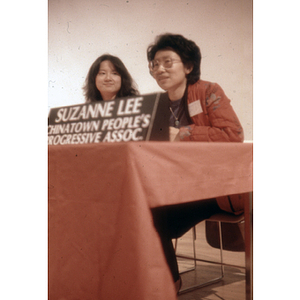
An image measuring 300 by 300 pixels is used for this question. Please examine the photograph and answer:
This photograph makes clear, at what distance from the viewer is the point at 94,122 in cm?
104

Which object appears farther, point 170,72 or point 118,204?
point 170,72

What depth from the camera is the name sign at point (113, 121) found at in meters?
0.90

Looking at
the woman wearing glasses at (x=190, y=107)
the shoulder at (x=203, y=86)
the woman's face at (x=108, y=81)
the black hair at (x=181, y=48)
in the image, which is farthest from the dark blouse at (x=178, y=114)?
the woman's face at (x=108, y=81)

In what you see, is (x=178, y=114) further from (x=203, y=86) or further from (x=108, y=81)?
(x=108, y=81)

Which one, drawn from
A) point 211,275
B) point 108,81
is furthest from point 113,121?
point 211,275

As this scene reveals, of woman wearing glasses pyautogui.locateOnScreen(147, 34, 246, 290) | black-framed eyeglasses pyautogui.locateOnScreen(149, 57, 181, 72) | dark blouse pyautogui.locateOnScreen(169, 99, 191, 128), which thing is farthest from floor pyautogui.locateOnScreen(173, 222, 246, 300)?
black-framed eyeglasses pyautogui.locateOnScreen(149, 57, 181, 72)

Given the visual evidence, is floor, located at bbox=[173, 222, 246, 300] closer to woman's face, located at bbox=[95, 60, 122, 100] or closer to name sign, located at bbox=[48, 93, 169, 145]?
name sign, located at bbox=[48, 93, 169, 145]

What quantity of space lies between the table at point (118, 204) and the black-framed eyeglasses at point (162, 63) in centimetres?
119

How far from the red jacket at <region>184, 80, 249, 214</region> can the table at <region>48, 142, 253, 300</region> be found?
2.02 ft

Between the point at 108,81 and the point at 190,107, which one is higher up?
the point at 108,81

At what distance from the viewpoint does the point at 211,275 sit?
2.01m

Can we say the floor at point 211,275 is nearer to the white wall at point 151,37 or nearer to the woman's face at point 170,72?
the white wall at point 151,37

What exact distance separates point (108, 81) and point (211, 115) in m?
0.65

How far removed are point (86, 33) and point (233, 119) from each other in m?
1.07
